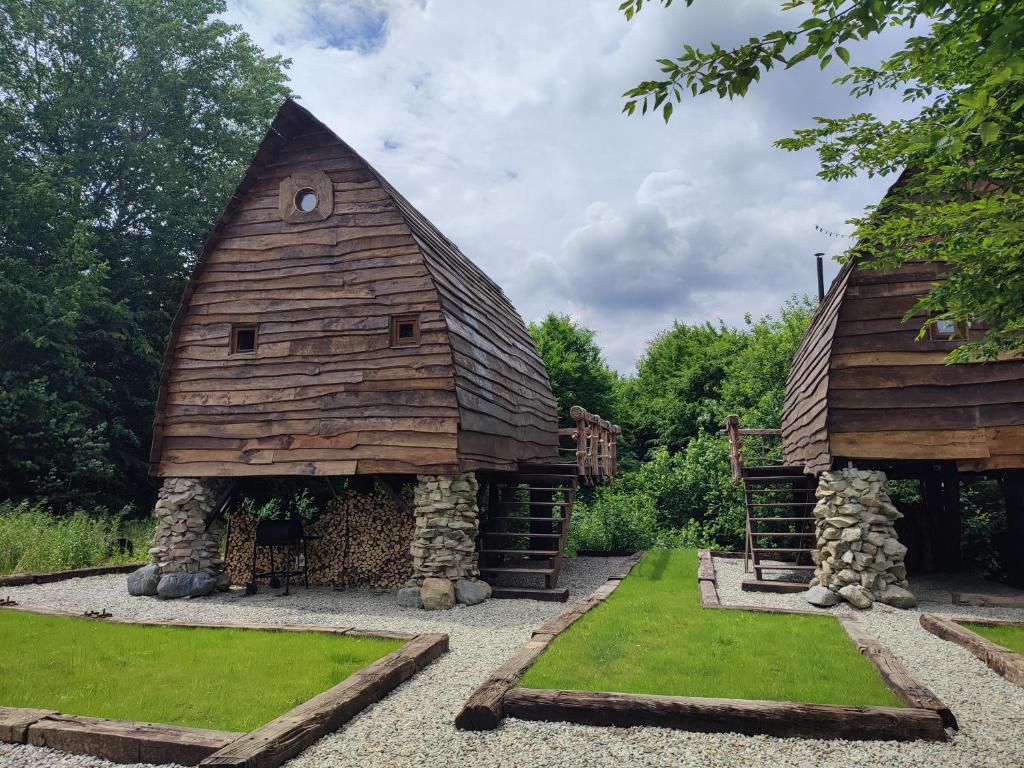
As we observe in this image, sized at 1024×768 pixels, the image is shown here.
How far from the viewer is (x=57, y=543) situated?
1298cm

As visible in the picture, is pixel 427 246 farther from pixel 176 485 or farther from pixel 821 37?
pixel 821 37

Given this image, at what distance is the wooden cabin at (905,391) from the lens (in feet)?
29.9

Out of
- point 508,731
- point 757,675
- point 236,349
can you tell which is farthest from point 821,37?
point 236,349

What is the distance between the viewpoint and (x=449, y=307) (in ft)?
34.8

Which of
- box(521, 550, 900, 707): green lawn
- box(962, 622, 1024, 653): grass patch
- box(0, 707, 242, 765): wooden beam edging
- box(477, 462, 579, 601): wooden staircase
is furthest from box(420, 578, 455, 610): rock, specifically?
box(962, 622, 1024, 653): grass patch

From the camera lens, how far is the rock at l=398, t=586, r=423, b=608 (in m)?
9.52

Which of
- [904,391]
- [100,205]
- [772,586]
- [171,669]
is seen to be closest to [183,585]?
[171,669]

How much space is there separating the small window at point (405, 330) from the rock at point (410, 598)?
355 cm

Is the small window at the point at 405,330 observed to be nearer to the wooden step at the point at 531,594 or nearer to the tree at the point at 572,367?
the wooden step at the point at 531,594

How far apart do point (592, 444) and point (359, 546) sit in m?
5.35

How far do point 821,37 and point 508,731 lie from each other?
14.2ft

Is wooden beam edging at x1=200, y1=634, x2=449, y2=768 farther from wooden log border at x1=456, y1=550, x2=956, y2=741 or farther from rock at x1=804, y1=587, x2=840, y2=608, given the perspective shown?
rock at x1=804, y1=587, x2=840, y2=608

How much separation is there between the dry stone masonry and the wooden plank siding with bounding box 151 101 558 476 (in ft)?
16.5

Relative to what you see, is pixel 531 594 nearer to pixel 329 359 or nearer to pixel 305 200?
pixel 329 359
